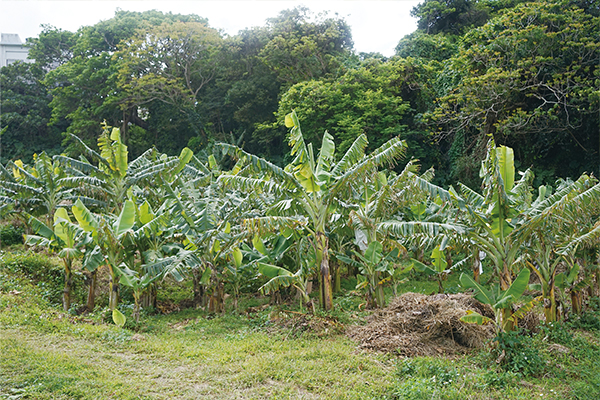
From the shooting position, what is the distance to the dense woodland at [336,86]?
13.4 meters

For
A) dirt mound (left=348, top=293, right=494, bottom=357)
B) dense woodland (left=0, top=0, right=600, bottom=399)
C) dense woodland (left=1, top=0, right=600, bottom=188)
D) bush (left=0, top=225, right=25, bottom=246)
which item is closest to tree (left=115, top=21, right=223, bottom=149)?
dense woodland (left=1, top=0, right=600, bottom=188)

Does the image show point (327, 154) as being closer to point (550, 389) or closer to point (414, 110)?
point (550, 389)

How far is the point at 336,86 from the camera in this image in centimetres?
1970

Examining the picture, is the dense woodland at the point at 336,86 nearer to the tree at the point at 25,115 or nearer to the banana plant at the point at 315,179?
the tree at the point at 25,115

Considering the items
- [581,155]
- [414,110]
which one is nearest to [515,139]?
[581,155]

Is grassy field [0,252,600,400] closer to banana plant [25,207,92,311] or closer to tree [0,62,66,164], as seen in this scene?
Result: banana plant [25,207,92,311]

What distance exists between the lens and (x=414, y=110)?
782 inches

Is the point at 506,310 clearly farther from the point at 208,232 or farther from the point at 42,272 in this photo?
the point at 42,272

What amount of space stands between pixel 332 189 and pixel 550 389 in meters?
4.29

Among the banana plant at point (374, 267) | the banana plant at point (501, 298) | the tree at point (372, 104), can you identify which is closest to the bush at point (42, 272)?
the banana plant at point (374, 267)

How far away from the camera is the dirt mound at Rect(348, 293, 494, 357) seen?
593 cm

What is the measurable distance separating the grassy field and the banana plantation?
508mm

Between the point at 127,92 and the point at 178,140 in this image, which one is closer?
the point at 127,92

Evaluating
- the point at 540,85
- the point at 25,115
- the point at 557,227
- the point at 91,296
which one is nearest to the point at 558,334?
the point at 557,227
